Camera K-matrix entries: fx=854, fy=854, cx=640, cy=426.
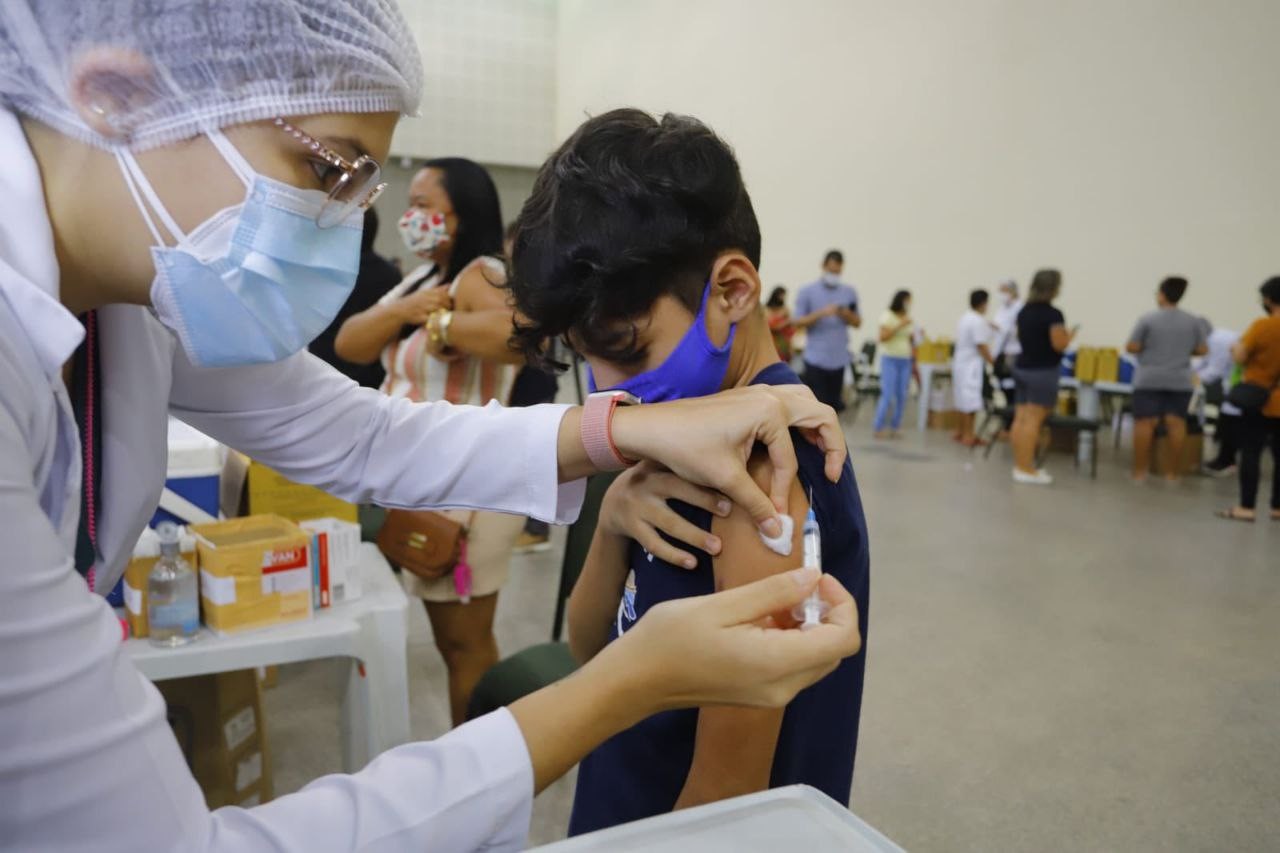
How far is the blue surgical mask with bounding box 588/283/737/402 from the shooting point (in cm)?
95

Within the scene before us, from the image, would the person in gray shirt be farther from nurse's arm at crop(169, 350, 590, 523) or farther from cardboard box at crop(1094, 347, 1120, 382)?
nurse's arm at crop(169, 350, 590, 523)

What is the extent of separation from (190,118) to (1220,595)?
4276 mm

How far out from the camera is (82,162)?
2.39 ft

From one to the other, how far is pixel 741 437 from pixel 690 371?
147mm

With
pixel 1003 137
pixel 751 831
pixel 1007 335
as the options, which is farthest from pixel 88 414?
pixel 1003 137

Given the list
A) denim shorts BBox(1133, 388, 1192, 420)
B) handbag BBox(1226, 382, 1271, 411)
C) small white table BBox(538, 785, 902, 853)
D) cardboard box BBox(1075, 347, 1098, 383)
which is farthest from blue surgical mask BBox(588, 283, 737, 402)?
cardboard box BBox(1075, 347, 1098, 383)

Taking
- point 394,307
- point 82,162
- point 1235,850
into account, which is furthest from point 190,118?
point 1235,850

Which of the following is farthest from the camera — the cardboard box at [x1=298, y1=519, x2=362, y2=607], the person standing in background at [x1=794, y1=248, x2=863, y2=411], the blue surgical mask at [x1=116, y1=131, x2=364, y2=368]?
the person standing in background at [x1=794, y1=248, x2=863, y2=411]

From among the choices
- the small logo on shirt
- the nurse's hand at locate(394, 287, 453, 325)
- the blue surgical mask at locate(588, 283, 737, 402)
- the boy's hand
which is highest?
the nurse's hand at locate(394, 287, 453, 325)

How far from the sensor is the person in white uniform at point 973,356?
737cm

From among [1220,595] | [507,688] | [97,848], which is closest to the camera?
[97,848]

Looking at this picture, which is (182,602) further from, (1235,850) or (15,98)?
(1235,850)

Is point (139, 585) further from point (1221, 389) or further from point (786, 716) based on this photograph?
point (1221, 389)

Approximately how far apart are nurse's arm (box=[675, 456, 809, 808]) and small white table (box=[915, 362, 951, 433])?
8125mm
